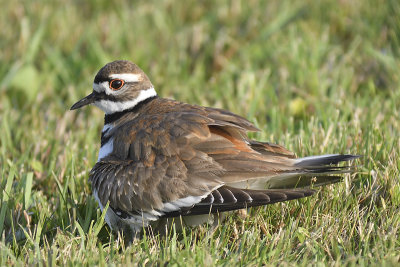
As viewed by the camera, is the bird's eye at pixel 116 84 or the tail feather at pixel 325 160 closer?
the tail feather at pixel 325 160

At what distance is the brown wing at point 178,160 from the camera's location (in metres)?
4.30

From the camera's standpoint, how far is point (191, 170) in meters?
4.34

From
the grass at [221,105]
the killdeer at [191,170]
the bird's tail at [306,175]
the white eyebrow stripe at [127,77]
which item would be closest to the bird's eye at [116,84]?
the white eyebrow stripe at [127,77]

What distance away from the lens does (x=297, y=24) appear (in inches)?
325

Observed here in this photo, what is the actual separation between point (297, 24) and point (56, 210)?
15.0 feet

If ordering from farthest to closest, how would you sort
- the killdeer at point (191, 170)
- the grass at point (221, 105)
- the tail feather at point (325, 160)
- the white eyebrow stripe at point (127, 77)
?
the white eyebrow stripe at point (127, 77), the tail feather at point (325, 160), the killdeer at point (191, 170), the grass at point (221, 105)

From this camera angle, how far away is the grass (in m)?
4.12

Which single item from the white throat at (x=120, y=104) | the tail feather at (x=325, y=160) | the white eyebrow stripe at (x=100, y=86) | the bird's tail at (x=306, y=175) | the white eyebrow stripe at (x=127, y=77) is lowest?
the bird's tail at (x=306, y=175)

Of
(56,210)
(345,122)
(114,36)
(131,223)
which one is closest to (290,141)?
(345,122)

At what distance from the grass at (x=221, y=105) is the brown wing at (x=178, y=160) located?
30 centimetres

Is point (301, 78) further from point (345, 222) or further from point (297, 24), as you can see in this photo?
point (345, 222)

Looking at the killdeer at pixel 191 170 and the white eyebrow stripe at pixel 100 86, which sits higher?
the white eyebrow stripe at pixel 100 86

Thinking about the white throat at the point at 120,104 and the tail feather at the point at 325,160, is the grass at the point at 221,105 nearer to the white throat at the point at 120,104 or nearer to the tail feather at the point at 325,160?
the tail feather at the point at 325,160

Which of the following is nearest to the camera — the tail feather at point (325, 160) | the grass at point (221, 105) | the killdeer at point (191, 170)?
the grass at point (221, 105)
